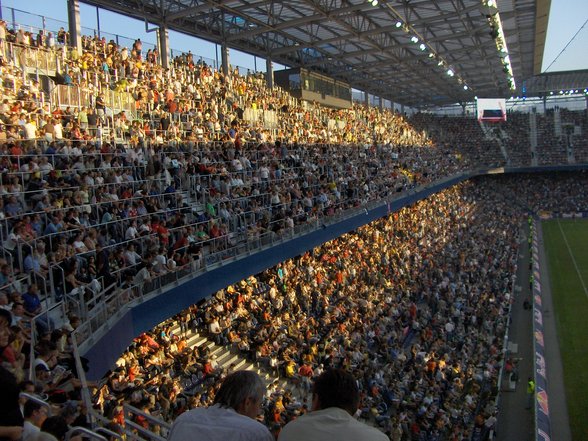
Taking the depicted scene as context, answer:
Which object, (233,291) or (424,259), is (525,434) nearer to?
(233,291)

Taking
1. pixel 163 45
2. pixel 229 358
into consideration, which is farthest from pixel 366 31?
pixel 229 358

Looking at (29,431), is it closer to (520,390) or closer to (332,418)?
(332,418)

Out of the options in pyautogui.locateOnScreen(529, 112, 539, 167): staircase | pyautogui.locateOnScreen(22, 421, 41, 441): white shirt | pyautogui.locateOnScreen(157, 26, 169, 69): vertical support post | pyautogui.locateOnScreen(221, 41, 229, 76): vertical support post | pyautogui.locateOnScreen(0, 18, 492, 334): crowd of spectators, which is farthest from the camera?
pyautogui.locateOnScreen(529, 112, 539, 167): staircase

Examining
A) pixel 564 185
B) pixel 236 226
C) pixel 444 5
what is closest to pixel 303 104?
pixel 444 5

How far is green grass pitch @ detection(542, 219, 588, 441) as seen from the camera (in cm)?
1583

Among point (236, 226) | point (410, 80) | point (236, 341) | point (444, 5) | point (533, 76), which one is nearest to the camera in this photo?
point (236, 341)

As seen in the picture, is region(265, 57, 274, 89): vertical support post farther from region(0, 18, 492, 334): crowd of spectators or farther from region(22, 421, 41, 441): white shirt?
region(22, 421, 41, 441): white shirt

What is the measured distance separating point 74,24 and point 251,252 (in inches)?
357

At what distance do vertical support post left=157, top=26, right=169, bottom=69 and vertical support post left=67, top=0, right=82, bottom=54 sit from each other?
435 centimetres

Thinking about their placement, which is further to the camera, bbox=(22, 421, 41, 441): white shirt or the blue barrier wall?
the blue barrier wall

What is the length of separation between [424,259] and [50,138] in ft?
66.0

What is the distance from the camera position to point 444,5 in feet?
87.8

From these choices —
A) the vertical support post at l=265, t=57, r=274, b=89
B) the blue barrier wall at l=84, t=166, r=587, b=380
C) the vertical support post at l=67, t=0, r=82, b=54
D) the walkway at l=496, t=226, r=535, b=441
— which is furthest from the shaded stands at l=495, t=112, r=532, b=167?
the vertical support post at l=67, t=0, r=82, b=54

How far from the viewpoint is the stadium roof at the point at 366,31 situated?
24.4 metres
